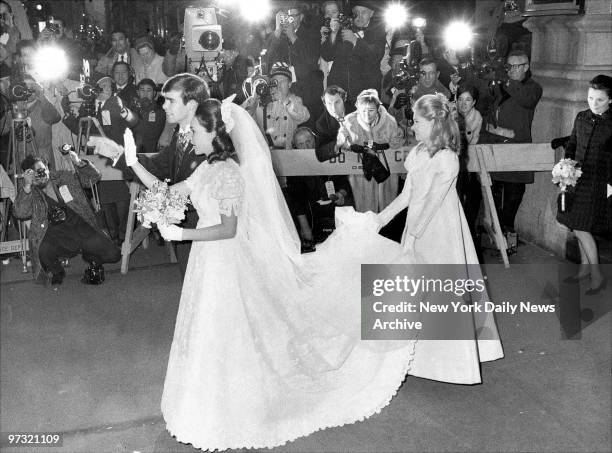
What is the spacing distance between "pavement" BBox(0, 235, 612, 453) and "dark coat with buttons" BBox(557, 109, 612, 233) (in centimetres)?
68

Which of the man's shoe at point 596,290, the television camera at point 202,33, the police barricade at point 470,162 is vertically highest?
the television camera at point 202,33

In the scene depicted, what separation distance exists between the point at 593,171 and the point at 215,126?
3.74 m

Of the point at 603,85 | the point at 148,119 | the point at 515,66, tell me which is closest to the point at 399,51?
the point at 515,66

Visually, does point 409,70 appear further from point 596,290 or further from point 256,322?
point 256,322

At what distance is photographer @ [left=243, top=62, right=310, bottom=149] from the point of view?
8.71 m

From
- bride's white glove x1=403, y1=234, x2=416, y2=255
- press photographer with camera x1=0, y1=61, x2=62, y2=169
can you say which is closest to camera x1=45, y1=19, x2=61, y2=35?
press photographer with camera x1=0, y1=61, x2=62, y2=169

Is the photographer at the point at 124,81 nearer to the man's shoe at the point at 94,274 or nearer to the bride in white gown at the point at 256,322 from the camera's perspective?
the man's shoe at the point at 94,274

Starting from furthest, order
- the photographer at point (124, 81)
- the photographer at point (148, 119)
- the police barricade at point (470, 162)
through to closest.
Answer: the photographer at point (124, 81), the photographer at point (148, 119), the police barricade at point (470, 162)

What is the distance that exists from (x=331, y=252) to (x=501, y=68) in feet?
14.9

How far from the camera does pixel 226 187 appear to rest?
14.1 ft

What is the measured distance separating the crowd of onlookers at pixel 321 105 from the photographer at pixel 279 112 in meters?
0.01

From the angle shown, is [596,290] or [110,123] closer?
[596,290]

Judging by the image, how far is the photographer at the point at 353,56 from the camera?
373 inches

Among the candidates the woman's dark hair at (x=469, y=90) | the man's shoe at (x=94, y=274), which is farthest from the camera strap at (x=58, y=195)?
the woman's dark hair at (x=469, y=90)
